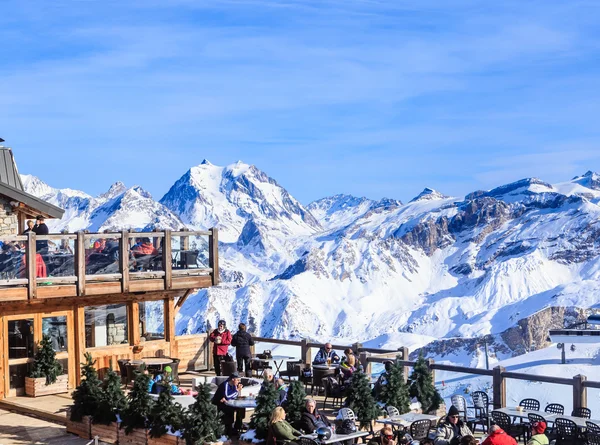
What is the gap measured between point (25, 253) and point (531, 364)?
18971cm

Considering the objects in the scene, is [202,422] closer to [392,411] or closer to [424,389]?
[392,411]

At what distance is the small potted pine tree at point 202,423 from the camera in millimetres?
15570

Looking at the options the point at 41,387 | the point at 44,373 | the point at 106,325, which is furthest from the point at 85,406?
the point at 106,325

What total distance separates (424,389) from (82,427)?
6.82 meters

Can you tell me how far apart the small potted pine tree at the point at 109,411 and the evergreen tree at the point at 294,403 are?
128 inches

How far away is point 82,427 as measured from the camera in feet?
58.7

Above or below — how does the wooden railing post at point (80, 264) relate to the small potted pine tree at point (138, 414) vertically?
above

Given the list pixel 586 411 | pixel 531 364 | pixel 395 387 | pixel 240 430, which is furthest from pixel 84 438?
pixel 531 364

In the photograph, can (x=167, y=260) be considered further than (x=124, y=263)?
Yes

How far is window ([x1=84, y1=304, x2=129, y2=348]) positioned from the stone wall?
3194mm

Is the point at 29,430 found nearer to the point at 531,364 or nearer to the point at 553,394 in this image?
the point at 553,394

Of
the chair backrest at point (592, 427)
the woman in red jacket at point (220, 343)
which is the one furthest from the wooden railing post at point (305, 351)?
the chair backrest at point (592, 427)

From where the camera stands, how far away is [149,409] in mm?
16656

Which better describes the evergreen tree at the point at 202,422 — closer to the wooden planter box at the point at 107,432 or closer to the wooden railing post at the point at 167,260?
the wooden planter box at the point at 107,432
